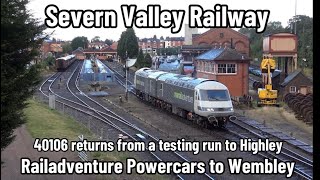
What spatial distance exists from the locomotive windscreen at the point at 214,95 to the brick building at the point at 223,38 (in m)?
49.6

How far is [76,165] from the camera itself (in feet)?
45.4

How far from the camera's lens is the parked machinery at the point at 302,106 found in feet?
98.9

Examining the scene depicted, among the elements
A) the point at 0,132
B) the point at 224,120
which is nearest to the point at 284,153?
the point at 224,120

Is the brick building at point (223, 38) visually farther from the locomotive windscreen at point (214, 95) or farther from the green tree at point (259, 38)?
the locomotive windscreen at point (214, 95)

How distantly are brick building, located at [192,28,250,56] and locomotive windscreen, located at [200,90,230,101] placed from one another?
4963 centimetres

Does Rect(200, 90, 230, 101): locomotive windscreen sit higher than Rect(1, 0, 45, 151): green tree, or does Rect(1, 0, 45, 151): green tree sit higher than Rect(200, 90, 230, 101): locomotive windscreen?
Rect(1, 0, 45, 151): green tree

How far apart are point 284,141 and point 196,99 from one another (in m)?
5.68

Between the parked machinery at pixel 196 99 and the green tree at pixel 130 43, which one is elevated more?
the green tree at pixel 130 43

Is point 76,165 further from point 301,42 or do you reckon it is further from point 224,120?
point 301,42

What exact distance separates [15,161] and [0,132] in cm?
597

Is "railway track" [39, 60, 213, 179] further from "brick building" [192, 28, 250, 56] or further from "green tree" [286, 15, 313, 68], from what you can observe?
"green tree" [286, 15, 313, 68]

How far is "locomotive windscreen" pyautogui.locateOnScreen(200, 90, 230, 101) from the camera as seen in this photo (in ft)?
86.0

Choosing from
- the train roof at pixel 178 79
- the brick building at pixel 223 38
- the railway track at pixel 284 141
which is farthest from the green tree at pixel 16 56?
the brick building at pixel 223 38

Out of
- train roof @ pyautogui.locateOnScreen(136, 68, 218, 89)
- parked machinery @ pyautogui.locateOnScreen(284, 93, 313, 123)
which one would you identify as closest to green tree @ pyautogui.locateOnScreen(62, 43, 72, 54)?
train roof @ pyautogui.locateOnScreen(136, 68, 218, 89)
